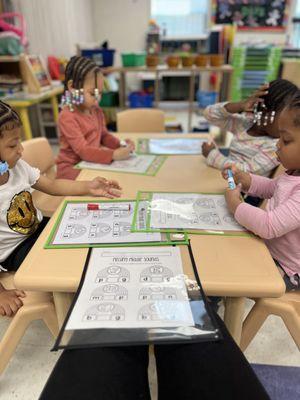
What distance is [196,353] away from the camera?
64 centimetres

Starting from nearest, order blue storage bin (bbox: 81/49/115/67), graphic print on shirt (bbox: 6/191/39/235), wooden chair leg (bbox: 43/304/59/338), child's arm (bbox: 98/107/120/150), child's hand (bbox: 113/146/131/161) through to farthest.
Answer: wooden chair leg (bbox: 43/304/59/338) < graphic print on shirt (bbox: 6/191/39/235) < child's hand (bbox: 113/146/131/161) < child's arm (bbox: 98/107/120/150) < blue storage bin (bbox: 81/49/115/67)

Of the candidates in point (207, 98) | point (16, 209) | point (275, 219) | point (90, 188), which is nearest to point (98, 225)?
point (90, 188)

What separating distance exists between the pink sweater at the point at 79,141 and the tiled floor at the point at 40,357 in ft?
2.22

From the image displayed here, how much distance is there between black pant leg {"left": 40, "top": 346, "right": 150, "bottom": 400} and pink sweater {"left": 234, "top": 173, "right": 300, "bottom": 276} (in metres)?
0.41

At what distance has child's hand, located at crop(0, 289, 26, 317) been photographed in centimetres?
82

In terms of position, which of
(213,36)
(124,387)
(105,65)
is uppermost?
(213,36)

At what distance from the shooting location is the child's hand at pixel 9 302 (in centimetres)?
82

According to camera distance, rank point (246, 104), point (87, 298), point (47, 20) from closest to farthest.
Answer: point (87, 298), point (246, 104), point (47, 20)

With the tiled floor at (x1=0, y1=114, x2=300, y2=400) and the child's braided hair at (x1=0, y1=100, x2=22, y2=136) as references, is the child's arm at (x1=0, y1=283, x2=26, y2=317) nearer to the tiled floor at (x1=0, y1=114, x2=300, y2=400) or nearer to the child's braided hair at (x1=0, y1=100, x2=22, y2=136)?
the tiled floor at (x1=0, y1=114, x2=300, y2=400)

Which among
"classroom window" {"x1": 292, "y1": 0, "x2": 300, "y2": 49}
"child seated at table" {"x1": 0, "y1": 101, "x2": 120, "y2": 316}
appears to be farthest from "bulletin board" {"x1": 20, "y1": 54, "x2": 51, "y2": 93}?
"classroom window" {"x1": 292, "y1": 0, "x2": 300, "y2": 49}

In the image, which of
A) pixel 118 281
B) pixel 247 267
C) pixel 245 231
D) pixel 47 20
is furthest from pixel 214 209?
pixel 47 20

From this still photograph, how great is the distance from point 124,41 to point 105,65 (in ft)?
6.32

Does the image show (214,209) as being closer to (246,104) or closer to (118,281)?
(118,281)

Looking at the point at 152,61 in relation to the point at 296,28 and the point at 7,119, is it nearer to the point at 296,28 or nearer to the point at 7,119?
the point at 7,119
